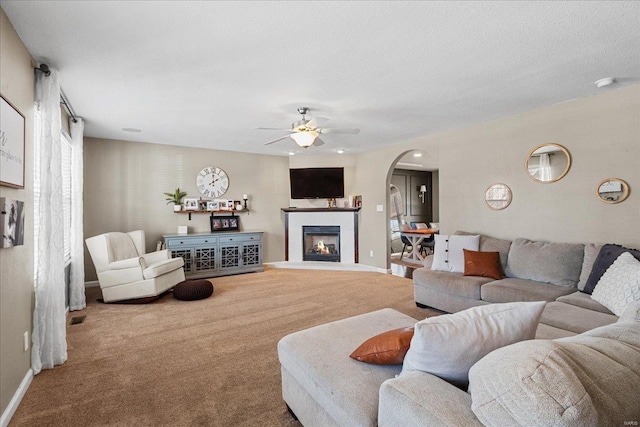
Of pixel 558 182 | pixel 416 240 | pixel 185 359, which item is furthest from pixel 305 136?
pixel 416 240

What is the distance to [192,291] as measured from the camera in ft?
14.4

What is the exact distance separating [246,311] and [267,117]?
2493 millimetres

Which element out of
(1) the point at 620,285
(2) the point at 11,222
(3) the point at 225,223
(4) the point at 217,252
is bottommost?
(4) the point at 217,252

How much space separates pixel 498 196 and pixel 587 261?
141 cm

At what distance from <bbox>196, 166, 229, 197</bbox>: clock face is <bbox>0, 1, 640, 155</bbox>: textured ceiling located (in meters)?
2.15

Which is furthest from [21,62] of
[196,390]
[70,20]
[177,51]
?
[196,390]

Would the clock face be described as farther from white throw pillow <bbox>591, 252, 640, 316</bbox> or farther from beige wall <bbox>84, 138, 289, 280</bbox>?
white throw pillow <bbox>591, 252, 640, 316</bbox>

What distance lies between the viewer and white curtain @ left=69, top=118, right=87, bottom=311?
13.1ft

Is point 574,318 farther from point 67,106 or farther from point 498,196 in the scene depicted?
point 67,106

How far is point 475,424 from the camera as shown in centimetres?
93

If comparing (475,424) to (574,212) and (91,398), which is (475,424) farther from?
(574,212)

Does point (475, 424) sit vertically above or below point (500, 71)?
below

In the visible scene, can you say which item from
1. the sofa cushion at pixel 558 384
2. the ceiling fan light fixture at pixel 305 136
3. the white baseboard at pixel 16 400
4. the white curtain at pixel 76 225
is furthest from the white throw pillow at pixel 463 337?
the white curtain at pixel 76 225

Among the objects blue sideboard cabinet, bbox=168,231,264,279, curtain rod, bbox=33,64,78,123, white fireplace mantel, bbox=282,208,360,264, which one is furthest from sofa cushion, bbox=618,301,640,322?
blue sideboard cabinet, bbox=168,231,264,279
